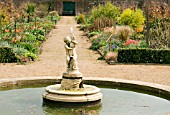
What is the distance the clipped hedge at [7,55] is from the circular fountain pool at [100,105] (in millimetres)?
6371

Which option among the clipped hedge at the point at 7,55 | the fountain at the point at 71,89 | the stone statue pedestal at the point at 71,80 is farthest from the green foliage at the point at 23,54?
the stone statue pedestal at the point at 71,80

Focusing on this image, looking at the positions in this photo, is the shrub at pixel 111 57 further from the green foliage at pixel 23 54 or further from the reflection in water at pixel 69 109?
the reflection in water at pixel 69 109

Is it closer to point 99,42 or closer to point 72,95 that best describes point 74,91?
point 72,95

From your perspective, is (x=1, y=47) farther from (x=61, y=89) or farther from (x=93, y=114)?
(x=93, y=114)

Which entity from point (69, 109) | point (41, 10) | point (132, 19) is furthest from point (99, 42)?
point (41, 10)

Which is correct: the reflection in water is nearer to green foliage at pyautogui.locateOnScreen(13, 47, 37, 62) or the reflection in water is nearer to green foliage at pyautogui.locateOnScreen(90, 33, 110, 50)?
green foliage at pyautogui.locateOnScreen(13, 47, 37, 62)

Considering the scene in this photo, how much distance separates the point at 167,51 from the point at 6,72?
772 centimetres

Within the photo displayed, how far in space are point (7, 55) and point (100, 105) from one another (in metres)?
9.20

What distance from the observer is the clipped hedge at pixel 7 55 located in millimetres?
18578

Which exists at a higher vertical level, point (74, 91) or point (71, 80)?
point (71, 80)

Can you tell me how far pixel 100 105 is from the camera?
1048 cm

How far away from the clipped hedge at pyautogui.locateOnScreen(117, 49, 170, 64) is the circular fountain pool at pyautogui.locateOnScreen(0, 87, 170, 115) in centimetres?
647

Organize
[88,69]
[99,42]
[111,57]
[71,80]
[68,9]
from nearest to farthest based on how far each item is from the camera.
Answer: [71,80]
[88,69]
[111,57]
[99,42]
[68,9]

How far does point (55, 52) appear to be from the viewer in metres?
22.6
